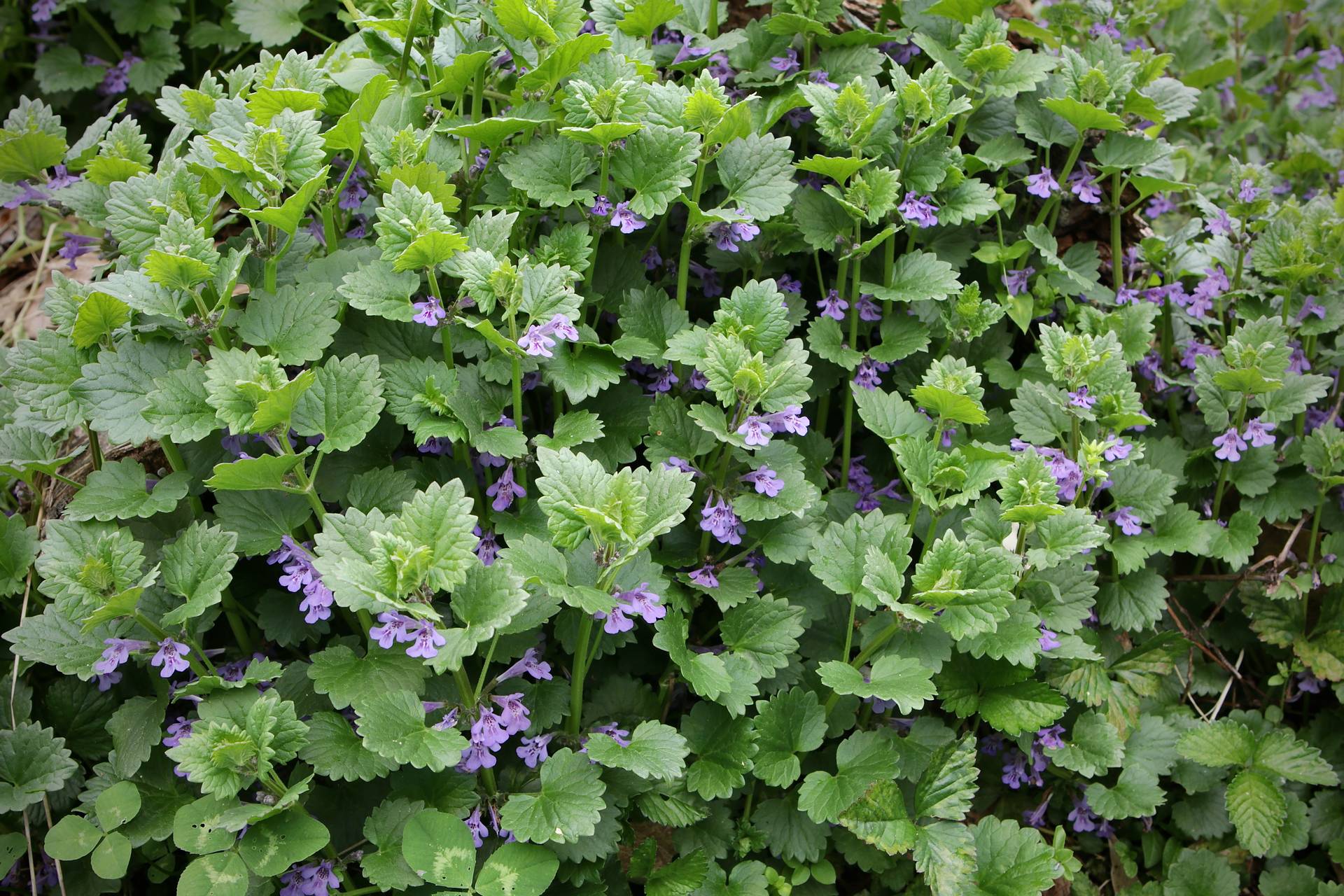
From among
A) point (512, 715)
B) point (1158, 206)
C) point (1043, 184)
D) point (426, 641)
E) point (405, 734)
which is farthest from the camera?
point (1158, 206)

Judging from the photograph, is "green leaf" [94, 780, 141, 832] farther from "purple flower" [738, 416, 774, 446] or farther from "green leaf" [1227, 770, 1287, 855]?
"green leaf" [1227, 770, 1287, 855]

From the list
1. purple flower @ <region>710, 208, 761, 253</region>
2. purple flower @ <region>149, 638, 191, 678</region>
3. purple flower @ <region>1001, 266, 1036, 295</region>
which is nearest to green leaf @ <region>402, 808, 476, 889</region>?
purple flower @ <region>149, 638, 191, 678</region>

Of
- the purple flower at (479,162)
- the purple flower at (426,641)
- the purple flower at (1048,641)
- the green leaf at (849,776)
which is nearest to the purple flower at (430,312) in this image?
the purple flower at (479,162)

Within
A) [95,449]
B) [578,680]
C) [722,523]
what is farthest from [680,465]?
[95,449]

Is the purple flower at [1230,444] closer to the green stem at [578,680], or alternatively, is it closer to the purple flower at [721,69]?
the purple flower at [721,69]

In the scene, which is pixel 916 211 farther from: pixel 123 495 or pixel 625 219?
pixel 123 495

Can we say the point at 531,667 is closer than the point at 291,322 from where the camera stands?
Yes

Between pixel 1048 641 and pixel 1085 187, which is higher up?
pixel 1085 187

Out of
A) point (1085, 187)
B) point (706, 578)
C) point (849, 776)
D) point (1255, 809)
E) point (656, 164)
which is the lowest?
point (1255, 809)
